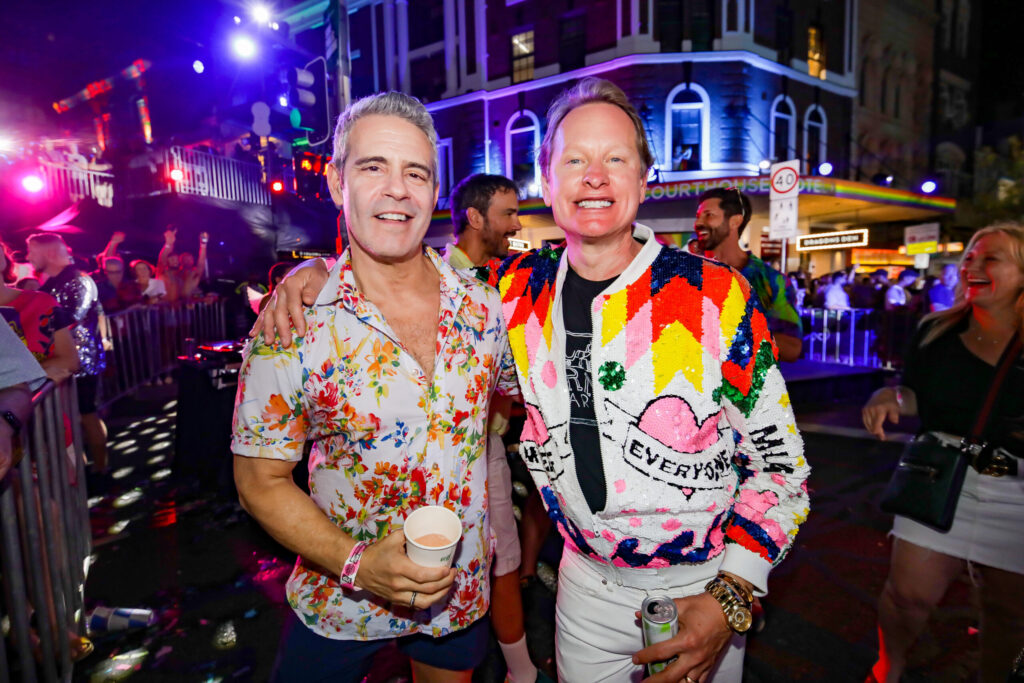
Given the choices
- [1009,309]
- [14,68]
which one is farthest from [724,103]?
[14,68]

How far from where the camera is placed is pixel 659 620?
1.37 m

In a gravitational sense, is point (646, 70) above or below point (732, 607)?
above

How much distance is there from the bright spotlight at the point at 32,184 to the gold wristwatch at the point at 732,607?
19.0 m

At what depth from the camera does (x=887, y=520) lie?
4625 millimetres

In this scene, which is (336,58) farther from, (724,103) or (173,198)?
(724,103)

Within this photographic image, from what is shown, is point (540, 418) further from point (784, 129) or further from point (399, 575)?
point (784, 129)

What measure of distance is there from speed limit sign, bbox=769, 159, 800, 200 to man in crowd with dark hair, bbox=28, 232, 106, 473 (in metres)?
8.63

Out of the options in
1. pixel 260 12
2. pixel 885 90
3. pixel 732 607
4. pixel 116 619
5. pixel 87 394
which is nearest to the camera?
pixel 732 607

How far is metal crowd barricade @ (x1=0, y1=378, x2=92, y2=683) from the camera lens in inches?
85.5

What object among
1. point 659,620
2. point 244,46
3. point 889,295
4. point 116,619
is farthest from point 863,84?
point 116,619

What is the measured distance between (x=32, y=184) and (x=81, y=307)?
12.7 meters

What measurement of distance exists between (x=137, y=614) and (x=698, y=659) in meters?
3.57

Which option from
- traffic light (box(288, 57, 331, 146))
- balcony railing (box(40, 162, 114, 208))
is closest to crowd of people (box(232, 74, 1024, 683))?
traffic light (box(288, 57, 331, 146))

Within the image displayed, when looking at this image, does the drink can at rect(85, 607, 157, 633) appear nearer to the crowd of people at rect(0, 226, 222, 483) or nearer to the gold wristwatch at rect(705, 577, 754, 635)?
the crowd of people at rect(0, 226, 222, 483)
